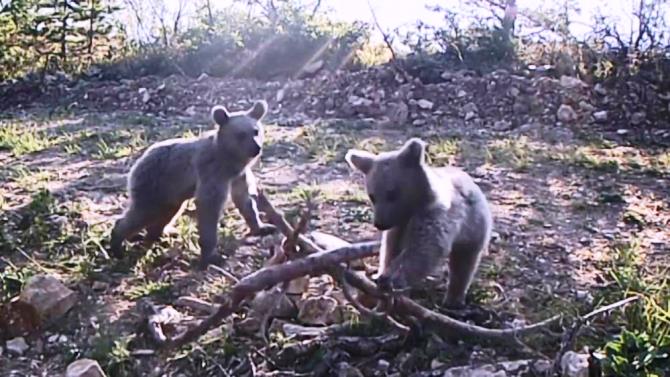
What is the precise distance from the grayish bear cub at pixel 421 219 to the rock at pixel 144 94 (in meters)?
7.44

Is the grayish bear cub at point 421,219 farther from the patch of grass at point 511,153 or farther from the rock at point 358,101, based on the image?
the rock at point 358,101

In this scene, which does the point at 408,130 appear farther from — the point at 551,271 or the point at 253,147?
the point at 551,271

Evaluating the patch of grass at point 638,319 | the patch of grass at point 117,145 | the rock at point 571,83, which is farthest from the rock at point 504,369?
the rock at point 571,83

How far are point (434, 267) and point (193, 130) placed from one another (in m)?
5.39

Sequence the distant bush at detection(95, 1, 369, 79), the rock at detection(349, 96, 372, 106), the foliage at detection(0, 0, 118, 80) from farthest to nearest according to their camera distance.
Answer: the foliage at detection(0, 0, 118, 80), the distant bush at detection(95, 1, 369, 79), the rock at detection(349, 96, 372, 106)

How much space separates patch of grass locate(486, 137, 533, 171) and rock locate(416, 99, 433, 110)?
171 centimetres

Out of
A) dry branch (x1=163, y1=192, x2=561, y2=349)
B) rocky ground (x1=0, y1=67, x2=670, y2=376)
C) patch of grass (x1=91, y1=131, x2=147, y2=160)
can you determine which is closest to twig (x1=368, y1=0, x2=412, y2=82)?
rocky ground (x1=0, y1=67, x2=670, y2=376)

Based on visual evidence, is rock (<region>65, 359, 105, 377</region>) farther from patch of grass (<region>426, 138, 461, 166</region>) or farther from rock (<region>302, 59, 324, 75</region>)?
rock (<region>302, 59, 324, 75</region>)

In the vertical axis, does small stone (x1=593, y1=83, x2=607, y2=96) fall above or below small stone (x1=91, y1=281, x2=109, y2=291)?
above

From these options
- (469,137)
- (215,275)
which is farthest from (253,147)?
(469,137)

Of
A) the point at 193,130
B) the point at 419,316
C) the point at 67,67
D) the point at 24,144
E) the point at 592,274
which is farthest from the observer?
the point at 67,67

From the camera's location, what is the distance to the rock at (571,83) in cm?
886

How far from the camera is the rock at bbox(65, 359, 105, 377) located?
3045 millimetres

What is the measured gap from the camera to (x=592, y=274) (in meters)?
3.89
